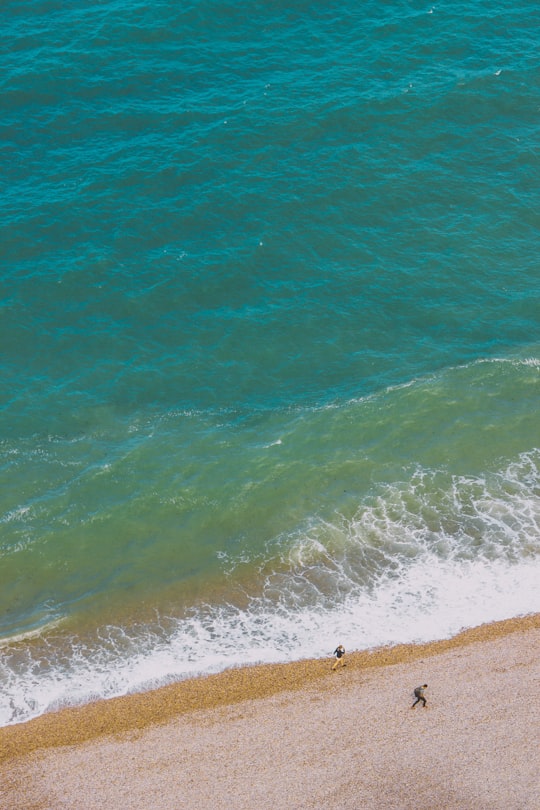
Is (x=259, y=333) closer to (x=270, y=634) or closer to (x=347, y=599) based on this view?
(x=347, y=599)

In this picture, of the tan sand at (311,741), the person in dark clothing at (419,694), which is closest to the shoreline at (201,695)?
the tan sand at (311,741)

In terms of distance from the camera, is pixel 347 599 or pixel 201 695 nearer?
pixel 201 695

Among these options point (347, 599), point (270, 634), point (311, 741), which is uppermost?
point (311, 741)

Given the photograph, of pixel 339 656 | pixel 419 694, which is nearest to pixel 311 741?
pixel 339 656

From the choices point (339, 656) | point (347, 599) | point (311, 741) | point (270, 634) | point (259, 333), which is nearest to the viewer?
point (311, 741)

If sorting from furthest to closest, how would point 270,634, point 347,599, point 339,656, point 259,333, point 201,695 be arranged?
point 259,333 → point 347,599 → point 270,634 → point 339,656 → point 201,695

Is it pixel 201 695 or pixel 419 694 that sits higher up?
pixel 419 694

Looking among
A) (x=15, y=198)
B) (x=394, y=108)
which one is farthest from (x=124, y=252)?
(x=394, y=108)
